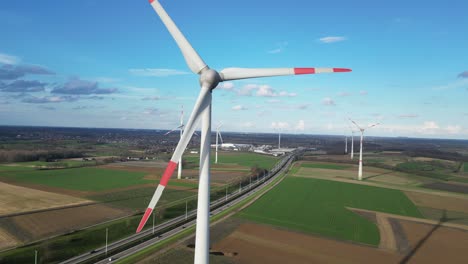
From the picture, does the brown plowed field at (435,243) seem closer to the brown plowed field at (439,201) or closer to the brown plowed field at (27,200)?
the brown plowed field at (439,201)

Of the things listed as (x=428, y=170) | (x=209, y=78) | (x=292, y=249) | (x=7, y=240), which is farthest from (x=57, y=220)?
(x=428, y=170)

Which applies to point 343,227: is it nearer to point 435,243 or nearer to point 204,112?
point 435,243

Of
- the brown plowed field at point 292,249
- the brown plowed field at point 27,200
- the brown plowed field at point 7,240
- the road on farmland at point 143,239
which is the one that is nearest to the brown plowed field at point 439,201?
the brown plowed field at point 292,249

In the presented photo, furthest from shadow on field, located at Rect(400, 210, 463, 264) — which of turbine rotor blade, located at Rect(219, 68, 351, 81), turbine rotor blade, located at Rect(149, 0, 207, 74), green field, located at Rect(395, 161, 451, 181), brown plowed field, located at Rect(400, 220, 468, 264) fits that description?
green field, located at Rect(395, 161, 451, 181)

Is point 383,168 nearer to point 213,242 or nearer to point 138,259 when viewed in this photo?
point 213,242

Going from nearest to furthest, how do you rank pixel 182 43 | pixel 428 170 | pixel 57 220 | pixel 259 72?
pixel 259 72, pixel 182 43, pixel 57 220, pixel 428 170
